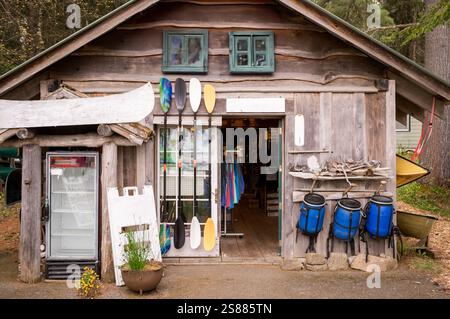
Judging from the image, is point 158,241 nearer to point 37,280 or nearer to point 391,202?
point 37,280

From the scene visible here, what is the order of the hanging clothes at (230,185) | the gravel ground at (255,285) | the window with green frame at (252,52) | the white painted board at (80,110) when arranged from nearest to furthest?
the gravel ground at (255,285) → the white painted board at (80,110) → the window with green frame at (252,52) → the hanging clothes at (230,185)

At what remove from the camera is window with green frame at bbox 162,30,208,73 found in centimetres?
703

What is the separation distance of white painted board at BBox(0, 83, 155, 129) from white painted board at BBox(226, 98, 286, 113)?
59.9 inches

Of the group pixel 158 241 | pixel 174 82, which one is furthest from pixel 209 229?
pixel 174 82

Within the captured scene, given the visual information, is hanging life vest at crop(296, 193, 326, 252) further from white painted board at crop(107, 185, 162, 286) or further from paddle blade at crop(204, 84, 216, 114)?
white painted board at crop(107, 185, 162, 286)

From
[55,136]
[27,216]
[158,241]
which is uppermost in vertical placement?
[55,136]

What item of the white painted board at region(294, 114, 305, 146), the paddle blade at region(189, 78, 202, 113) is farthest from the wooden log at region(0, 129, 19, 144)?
the white painted board at region(294, 114, 305, 146)

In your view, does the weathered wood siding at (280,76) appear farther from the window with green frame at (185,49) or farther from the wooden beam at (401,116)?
the wooden beam at (401,116)

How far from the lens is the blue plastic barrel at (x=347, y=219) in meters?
6.62

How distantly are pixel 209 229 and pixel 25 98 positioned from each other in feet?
12.0

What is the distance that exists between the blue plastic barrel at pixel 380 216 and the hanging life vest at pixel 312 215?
0.73 m

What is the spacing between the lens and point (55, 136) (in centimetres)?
627

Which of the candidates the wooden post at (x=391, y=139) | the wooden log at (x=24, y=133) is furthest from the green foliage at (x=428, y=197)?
the wooden log at (x=24, y=133)

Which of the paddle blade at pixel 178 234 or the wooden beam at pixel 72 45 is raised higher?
the wooden beam at pixel 72 45
